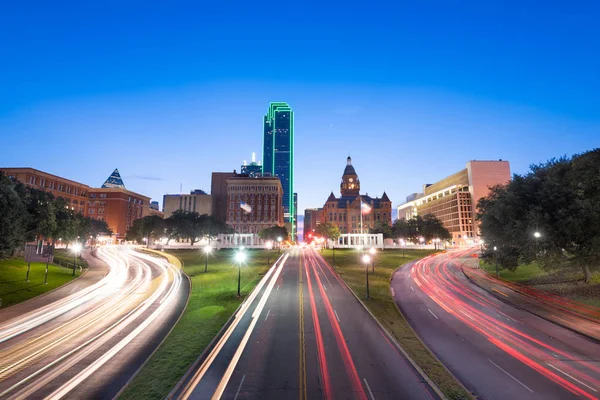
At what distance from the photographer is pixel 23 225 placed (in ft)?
116

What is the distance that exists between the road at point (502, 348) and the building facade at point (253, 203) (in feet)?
408

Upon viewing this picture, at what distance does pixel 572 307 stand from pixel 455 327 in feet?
47.7

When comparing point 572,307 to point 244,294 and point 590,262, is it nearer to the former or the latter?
point 590,262

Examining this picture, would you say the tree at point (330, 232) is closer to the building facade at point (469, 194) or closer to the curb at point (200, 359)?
the building facade at point (469, 194)

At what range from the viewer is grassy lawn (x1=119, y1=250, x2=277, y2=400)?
1473 centimetres

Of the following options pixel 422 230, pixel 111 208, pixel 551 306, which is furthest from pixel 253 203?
pixel 551 306

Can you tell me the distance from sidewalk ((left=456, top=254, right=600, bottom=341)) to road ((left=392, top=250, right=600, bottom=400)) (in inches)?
42.3

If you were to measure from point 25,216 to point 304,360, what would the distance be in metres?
35.0

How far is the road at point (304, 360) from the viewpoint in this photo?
554 inches

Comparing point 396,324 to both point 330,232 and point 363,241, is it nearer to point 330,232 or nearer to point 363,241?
point 330,232

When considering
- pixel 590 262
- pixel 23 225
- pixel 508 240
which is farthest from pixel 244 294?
pixel 590 262

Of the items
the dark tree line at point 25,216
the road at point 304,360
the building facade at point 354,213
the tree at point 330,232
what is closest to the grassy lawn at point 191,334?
the road at point 304,360

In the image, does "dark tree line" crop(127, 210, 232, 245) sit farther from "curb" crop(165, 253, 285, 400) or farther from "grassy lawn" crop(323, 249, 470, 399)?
"curb" crop(165, 253, 285, 400)

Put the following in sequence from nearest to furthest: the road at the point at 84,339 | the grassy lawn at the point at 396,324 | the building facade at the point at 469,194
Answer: the grassy lawn at the point at 396,324, the road at the point at 84,339, the building facade at the point at 469,194
